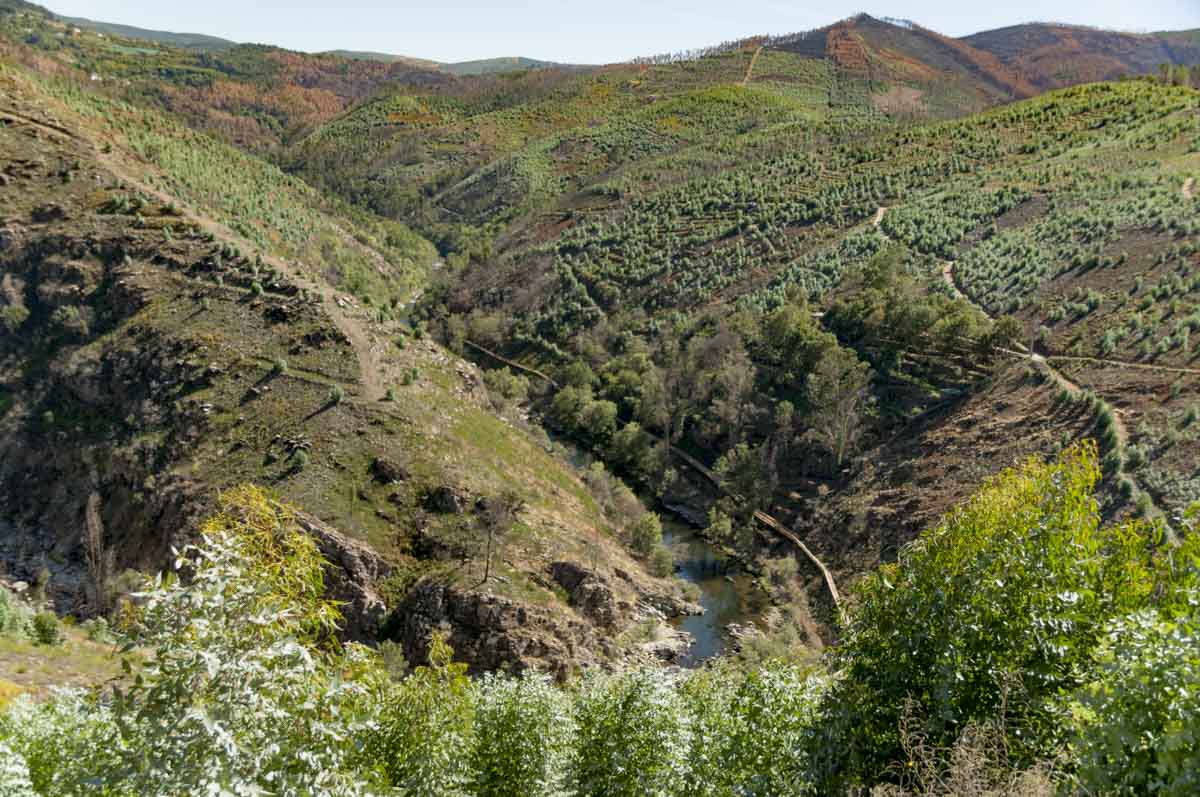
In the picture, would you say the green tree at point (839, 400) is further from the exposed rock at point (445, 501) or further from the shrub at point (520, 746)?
the shrub at point (520, 746)

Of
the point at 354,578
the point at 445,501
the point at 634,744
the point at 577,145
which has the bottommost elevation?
the point at 354,578

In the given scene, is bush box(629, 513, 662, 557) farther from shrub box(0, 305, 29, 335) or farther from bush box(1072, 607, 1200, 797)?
shrub box(0, 305, 29, 335)

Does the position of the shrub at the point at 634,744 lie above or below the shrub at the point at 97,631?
above

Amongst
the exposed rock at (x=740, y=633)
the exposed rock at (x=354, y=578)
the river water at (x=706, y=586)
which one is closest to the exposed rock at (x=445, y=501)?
the exposed rock at (x=354, y=578)

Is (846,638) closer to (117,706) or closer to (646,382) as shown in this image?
(117,706)

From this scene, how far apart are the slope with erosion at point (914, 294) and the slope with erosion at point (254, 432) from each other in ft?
58.6

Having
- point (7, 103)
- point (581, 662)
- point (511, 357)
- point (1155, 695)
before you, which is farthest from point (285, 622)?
point (7, 103)

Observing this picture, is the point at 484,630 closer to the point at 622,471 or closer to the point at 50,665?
the point at 50,665

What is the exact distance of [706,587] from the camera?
157 feet

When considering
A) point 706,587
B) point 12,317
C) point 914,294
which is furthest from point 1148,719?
point 12,317

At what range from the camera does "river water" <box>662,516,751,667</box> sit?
136 ft

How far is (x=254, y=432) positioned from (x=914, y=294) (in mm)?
53676

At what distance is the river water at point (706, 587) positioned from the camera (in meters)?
41.4

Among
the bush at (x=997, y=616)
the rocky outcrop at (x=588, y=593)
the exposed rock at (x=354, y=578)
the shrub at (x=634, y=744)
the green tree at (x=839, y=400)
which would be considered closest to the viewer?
the bush at (x=997, y=616)
